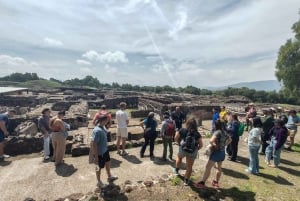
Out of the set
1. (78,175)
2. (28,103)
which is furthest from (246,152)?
(28,103)

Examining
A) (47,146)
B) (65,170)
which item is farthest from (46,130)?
(65,170)

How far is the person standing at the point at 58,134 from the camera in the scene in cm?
776

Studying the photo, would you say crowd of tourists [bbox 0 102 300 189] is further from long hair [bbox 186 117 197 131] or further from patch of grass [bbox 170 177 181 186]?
patch of grass [bbox 170 177 181 186]

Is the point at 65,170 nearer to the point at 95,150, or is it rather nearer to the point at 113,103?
the point at 95,150

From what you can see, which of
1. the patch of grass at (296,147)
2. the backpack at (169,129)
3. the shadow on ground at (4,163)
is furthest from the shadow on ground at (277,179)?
the shadow on ground at (4,163)

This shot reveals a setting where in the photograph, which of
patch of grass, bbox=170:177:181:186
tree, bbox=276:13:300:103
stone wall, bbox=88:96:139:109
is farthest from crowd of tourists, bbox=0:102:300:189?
stone wall, bbox=88:96:139:109

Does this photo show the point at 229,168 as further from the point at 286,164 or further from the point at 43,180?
the point at 43,180

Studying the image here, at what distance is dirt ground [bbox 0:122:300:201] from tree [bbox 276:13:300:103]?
82.6 ft

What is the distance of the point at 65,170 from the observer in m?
7.58

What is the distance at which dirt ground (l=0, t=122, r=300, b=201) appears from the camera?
6.07 m

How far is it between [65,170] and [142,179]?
99.7 inches

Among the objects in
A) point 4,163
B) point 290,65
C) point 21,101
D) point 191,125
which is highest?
point 290,65

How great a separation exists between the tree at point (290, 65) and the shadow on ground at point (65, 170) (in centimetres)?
3067

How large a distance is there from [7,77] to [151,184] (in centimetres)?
15854
